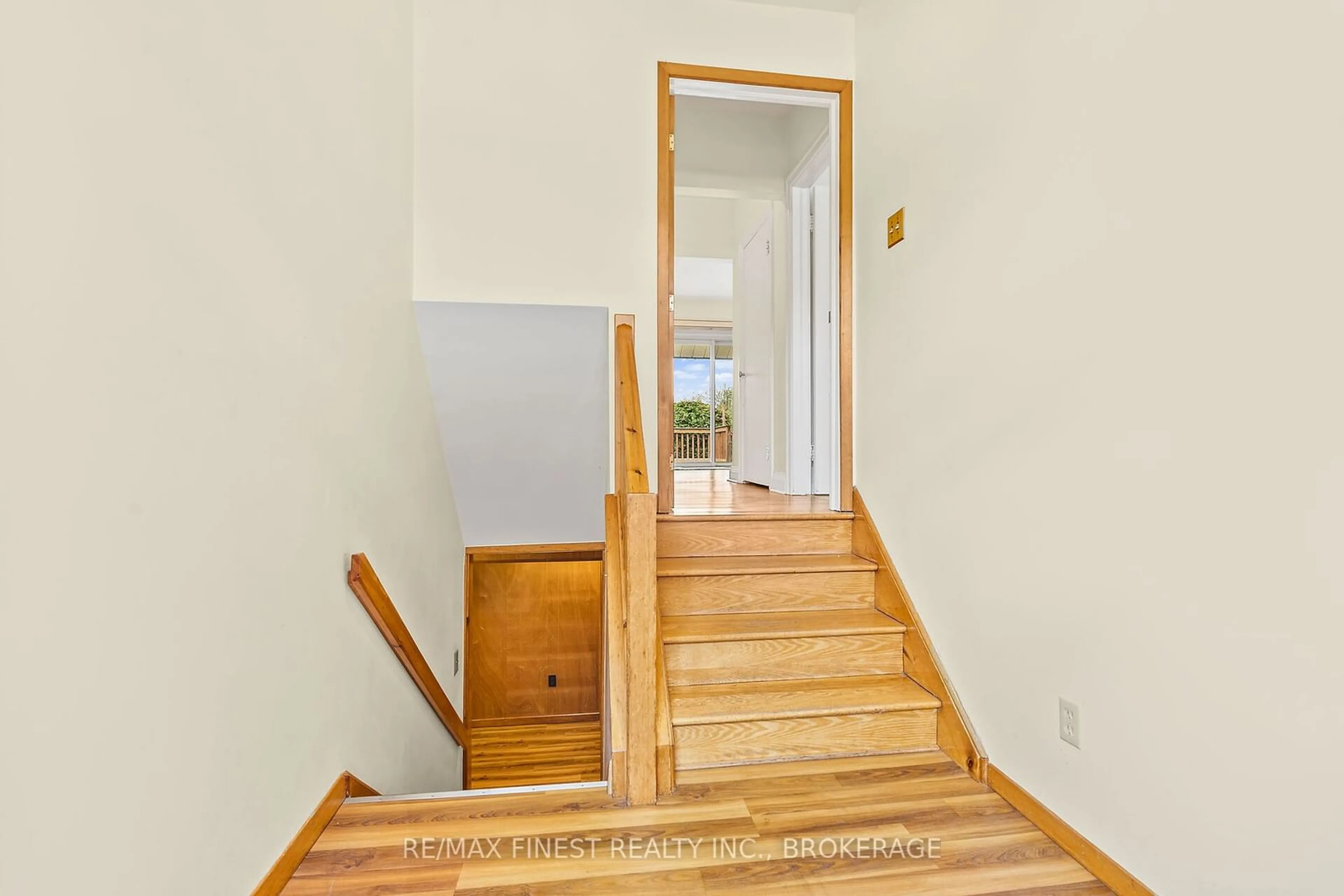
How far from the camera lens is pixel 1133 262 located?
4.96 ft

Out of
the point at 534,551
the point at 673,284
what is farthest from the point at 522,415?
the point at 534,551

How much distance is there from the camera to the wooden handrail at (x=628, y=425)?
191 cm

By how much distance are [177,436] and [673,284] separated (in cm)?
217

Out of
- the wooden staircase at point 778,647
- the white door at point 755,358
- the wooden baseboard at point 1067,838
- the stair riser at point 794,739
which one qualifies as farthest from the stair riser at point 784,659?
the white door at point 755,358

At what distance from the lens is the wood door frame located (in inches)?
118

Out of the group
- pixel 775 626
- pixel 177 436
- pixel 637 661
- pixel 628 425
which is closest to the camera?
pixel 177 436

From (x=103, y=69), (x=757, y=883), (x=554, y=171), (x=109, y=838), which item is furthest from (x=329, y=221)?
(x=757, y=883)

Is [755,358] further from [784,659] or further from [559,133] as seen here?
[784,659]

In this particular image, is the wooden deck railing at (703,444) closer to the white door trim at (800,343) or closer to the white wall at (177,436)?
the white door trim at (800,343)

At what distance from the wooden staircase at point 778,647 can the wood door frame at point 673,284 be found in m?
0.27

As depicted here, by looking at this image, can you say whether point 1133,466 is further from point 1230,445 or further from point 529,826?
point 529,826

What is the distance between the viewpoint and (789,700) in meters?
2.16

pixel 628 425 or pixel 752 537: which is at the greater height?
pixel 628 425

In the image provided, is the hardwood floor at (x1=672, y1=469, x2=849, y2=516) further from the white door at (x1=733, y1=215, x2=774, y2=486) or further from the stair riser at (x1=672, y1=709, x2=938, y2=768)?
the stair riser at (x1=672, y1=709, x2=938, y2=768)
